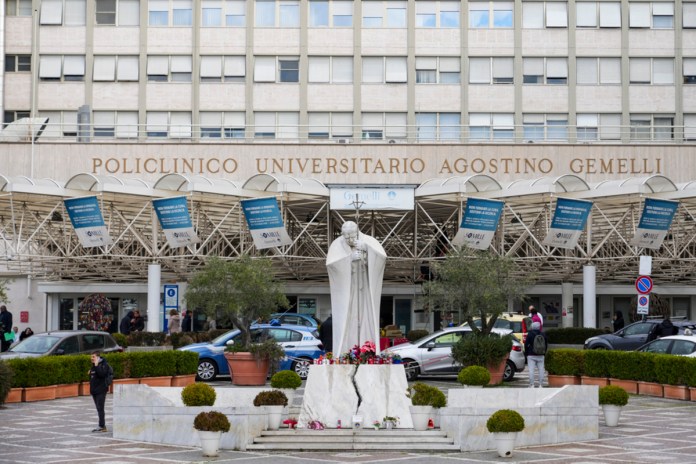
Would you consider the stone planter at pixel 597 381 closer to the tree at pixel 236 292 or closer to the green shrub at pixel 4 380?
the tree at pixel 236 292

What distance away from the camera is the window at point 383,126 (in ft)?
172

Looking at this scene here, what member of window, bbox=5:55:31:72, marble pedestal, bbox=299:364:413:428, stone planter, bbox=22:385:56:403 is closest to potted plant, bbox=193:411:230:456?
marble pedestal, bbox=299:364:413:428

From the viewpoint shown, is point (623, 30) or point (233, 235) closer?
point (233, 235)

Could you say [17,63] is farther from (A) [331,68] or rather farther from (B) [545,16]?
(B) [545,16]

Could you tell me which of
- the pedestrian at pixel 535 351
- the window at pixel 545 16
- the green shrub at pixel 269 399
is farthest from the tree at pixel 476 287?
the window at pixel 545 16

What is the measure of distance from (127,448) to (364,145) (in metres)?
32.9

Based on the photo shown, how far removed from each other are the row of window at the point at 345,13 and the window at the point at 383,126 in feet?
13.3

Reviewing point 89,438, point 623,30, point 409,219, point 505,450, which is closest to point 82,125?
point 409,219

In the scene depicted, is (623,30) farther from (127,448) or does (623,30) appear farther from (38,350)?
(127,448)

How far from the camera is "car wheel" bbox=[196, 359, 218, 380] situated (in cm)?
2898

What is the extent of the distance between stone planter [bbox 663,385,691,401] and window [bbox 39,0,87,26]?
3580 cm

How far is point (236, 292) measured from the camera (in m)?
29.2

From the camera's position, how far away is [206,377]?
28984mm

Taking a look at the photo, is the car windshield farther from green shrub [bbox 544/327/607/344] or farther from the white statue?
green shrub [bbox 544/327/607/344]
